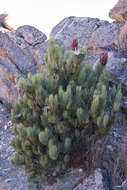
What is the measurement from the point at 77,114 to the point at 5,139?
2588 mm

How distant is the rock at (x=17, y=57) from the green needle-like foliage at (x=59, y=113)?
2380 millimetres

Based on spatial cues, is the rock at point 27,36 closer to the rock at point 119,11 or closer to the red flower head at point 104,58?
the rock at point 119,11

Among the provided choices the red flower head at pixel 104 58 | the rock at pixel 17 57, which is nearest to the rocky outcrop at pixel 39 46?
the rock at pixel 17 57

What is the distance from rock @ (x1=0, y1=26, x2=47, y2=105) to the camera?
6773 millimetres

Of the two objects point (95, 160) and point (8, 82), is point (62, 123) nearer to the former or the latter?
point (95, 160)

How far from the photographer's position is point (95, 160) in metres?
4.08

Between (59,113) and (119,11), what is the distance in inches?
196

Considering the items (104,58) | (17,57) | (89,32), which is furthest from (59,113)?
(89,32)

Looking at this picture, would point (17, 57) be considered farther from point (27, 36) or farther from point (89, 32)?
point (89, 32)

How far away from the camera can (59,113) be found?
12.8 ft

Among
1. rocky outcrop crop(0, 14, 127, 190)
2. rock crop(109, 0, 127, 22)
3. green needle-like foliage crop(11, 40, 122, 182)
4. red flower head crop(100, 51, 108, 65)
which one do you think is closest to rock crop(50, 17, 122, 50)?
rocky outcrop crop(0, 14, 127, 190)

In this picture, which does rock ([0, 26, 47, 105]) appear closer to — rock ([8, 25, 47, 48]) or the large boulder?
rock ([8, 25, 47, 48])

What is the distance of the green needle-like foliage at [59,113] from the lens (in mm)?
3766

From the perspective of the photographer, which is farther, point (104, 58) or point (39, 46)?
point (39, 46)
